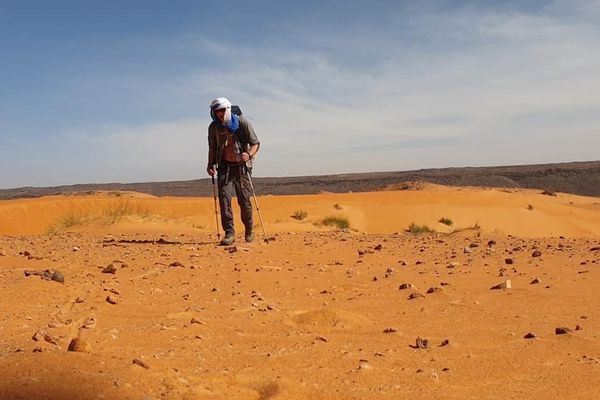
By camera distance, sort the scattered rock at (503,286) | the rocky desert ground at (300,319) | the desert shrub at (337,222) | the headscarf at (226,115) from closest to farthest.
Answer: the rocky desert ground at (300,319) < the scattered rock at (503,286) < the headscarf at (226,115) < the desert shrub at (337,222)

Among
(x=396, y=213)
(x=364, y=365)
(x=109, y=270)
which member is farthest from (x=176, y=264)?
(x=396, y=213)

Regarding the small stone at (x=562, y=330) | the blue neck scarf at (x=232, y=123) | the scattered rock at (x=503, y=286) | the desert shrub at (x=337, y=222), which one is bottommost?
the desert shrub at (x=337, y=222)

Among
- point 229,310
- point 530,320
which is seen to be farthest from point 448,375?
point 229,310

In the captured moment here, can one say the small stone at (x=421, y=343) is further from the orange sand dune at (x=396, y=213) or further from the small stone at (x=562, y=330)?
the orange sand dune at (x=396, y=213)

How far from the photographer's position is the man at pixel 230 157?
27.5ft

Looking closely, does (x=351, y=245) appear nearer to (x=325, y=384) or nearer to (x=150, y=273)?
(x=150, y=273)

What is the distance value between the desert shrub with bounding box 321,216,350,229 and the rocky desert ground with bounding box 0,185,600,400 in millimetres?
7568

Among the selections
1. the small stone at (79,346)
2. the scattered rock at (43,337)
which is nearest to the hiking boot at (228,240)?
the scattered rock at (43,337)

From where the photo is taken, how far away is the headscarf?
8172 mm

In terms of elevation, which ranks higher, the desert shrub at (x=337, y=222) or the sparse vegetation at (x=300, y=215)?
the sparse vegetation at (x=300, y=215)

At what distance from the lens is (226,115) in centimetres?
826

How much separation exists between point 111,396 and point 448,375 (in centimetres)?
171

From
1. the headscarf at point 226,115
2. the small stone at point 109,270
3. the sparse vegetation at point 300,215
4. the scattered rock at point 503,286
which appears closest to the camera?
the scattered rock at point 503,286

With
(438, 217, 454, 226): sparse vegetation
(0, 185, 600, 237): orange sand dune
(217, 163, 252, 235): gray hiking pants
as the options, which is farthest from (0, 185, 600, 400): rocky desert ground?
(438, 217, 454, 226): sparse vegetation
